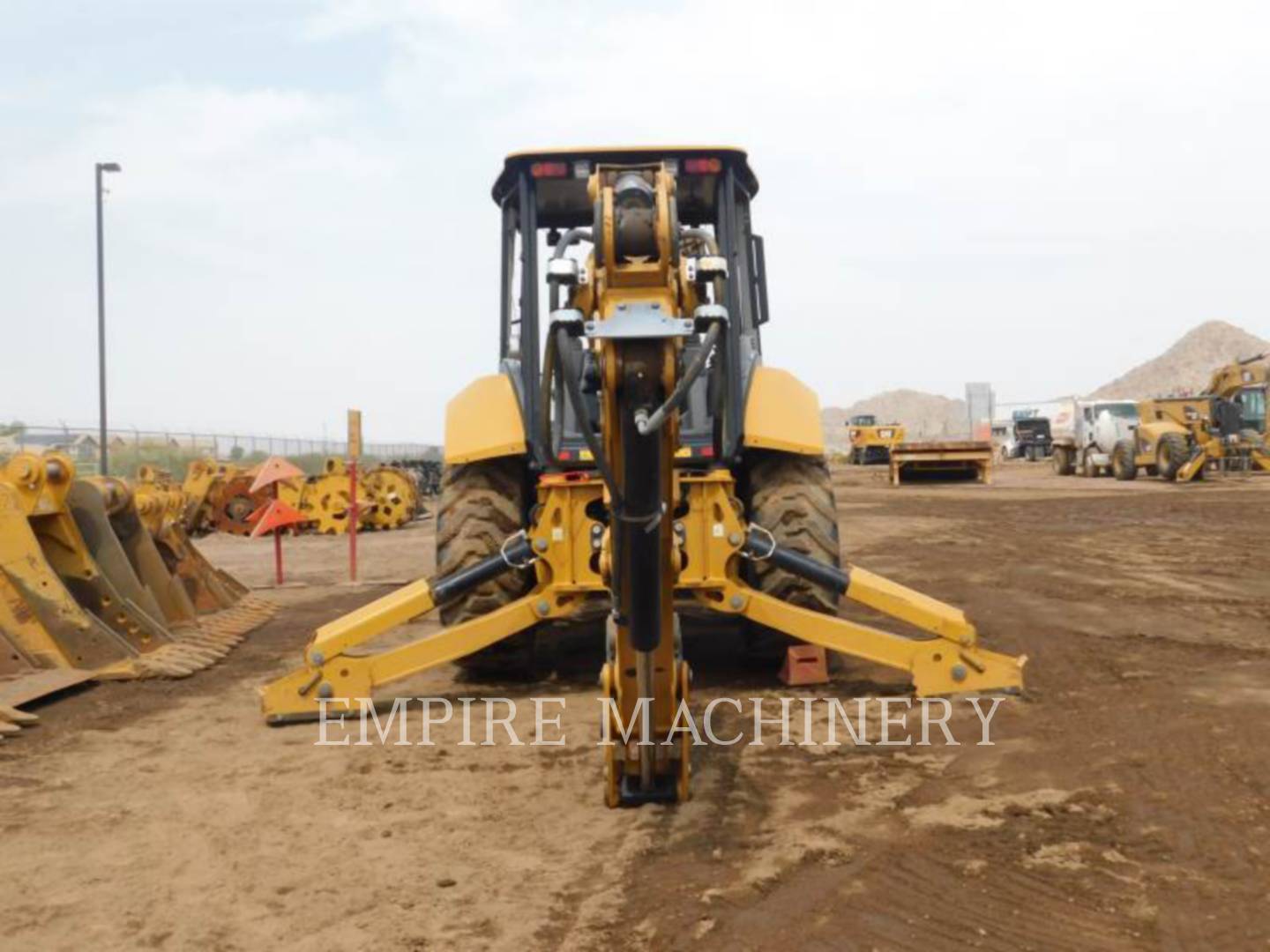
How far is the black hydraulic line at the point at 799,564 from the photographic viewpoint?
547 centimetres

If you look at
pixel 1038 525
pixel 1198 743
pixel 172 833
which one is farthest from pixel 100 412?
pixel 1198 743

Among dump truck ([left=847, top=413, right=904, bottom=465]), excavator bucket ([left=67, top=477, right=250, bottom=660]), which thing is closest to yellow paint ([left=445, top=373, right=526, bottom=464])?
excavator bucket ([left=67, top=477, right=250, bottom=660])

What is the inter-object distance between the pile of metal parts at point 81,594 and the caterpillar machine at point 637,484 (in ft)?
5.59

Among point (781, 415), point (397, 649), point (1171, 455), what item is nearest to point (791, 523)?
point (781, 415)

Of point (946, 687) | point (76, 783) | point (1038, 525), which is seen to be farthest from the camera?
point (1038, 525)

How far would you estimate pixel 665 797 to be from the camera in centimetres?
434

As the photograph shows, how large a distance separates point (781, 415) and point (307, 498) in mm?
14735

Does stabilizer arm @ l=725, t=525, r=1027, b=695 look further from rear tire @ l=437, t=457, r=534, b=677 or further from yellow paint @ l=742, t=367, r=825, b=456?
rear tire @ l=437, t=457, r=534, b=677

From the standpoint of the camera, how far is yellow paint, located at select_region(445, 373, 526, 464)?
20.4 ft

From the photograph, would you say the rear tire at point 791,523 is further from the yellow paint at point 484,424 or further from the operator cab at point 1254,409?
the operator cab at point 1254,409

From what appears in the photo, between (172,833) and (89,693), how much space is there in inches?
106

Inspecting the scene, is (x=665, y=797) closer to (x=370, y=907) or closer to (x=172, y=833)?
(x=370, y=907)

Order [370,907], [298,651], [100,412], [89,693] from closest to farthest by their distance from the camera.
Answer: [370,907]
[89,693]
[298,651]
[100,412]

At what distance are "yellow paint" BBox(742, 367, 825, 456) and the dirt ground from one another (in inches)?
51.6
